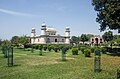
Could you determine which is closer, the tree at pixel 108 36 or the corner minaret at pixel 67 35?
the corner minaret at pixel 67 35

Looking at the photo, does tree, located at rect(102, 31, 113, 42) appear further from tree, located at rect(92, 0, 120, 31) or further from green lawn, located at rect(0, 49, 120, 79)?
green lawn, located at rect(0, 49, 120, 79)

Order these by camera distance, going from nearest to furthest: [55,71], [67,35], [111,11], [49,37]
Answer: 1. [55,71]
2. [111,11]
3. [49,37]
4. [67,35]

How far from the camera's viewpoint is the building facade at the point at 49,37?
80.9 meters

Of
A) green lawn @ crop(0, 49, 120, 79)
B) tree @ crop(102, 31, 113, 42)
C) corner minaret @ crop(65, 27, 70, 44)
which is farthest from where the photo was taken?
tree @ crop(102, 31, 113, 42)

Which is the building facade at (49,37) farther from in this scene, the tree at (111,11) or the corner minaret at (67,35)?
the tree at (111,11)

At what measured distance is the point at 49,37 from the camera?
82438 mm

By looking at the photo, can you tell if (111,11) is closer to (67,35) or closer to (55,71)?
(55,71)

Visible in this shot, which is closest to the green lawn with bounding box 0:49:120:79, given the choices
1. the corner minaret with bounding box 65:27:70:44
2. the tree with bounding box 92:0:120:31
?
the tree with bounding box 92:0:120:31

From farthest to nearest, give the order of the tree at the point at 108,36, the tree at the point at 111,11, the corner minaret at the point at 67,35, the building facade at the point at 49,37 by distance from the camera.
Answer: the tree at the point at 108,36, the corner minaret at the point at 67,35, the building facade at the point at 49,37, the tree at the point at 111,11

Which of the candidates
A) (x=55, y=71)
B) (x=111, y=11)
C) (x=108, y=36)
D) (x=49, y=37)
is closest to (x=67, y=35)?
(x=49, y=37)

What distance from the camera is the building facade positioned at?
80.9 m

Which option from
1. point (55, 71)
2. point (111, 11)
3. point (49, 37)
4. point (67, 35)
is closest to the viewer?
point (55, 71)

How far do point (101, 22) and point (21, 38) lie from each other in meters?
22.8

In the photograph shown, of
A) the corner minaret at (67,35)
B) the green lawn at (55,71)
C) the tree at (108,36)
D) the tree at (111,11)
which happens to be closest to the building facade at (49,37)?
the corner minaret at (67,35)
